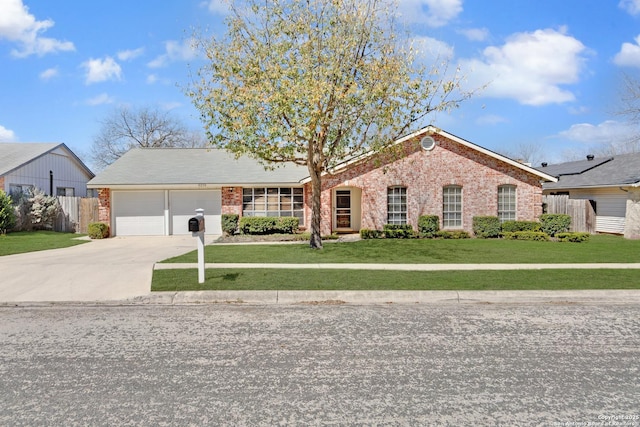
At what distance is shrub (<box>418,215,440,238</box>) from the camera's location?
1898 centimetres

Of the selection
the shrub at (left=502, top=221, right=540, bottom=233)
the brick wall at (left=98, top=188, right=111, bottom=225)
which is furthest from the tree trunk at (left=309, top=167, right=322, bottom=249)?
the brick wall at (left=98, top=188, right=111, bottom=225)

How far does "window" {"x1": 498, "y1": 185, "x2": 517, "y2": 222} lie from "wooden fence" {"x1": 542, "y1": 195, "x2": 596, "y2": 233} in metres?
3.12

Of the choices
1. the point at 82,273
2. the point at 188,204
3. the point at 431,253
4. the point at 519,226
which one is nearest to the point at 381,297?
the point at 431,253

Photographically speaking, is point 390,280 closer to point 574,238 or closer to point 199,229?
point 199,229

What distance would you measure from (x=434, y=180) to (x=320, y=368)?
16465 millimetres

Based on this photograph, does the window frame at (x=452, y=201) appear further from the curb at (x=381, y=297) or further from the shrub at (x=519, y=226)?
the curb at (x=381, y=297)

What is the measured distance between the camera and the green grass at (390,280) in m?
8.27

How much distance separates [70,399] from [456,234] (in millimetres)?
17394

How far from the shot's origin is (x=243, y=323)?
617 centimetres

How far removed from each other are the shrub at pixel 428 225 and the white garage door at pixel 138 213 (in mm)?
12343

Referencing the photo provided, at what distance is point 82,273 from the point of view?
9.93m

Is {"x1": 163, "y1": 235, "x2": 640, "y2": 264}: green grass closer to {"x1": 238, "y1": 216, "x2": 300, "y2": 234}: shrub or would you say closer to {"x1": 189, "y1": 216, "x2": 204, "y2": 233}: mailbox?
{"x1": 238, "y1": 216, "x2": 300, "y2": 234}: shrub

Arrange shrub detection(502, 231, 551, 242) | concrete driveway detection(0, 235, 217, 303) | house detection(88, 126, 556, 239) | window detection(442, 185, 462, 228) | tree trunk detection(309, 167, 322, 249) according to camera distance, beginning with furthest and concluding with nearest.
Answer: window detection(442, 185, 462, 228), house detection(88, 126, 556, 239), shrub detection(502, 231, 551, 242), tree trunk detection(309, 167, 322, 249), concrete driveway detection(0, 235, 217, 303)

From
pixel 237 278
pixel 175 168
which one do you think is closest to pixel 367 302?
pixel 237 278
